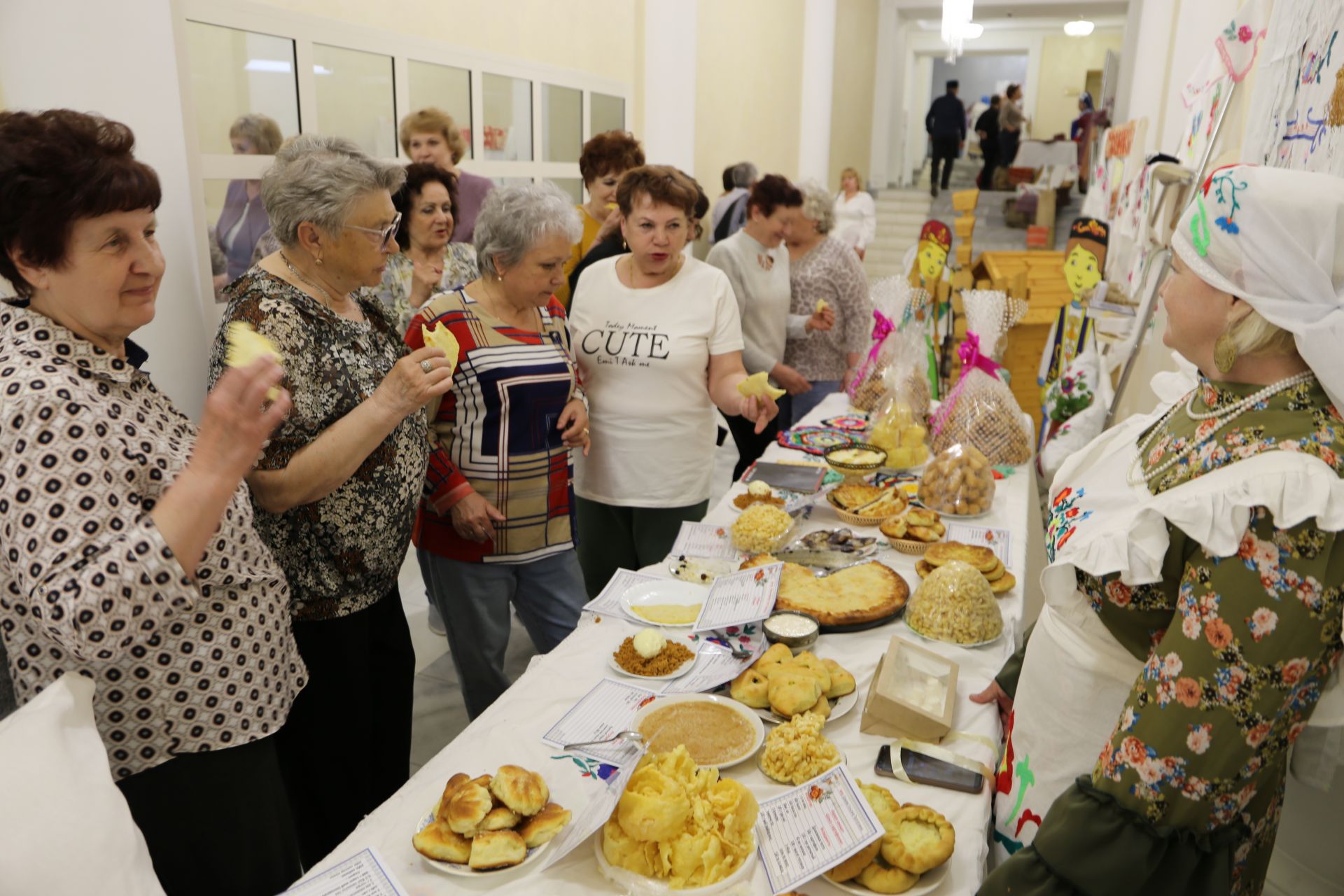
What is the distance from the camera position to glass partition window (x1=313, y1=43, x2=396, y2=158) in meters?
3.49

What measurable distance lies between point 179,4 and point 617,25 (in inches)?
175

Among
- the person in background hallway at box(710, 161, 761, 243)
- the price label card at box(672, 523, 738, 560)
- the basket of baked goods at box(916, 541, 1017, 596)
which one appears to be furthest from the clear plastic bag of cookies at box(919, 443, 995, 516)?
the person in background hallway at box(710, 161, 761, 243)

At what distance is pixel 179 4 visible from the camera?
2537 mm

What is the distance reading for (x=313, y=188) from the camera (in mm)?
1679

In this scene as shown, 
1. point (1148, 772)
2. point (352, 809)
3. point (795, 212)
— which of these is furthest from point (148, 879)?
point (795, 212)

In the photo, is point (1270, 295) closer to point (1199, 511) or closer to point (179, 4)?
point (1199, 511)

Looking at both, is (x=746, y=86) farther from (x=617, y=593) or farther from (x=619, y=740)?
(x=619, y=740)

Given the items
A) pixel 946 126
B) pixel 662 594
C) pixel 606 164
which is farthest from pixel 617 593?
pixel 946 126

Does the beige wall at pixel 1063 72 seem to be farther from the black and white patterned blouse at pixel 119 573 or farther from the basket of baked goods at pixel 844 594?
the black and white patterned blouse at pixel 119 573

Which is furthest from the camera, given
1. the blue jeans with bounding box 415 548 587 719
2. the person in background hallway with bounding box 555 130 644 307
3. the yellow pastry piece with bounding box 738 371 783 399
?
the person in background hallway with bounding box 555 130 644 307

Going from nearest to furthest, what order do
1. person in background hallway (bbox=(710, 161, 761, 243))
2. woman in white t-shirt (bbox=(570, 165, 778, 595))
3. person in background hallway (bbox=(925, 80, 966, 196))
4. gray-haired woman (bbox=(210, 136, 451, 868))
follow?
gray-haired woman (bbox=(210, 136, 451, 868)), woman in white t-shirt (bbox=(570, 165, 778, 595)), person in background hallway (bbox=(710, 161, 761, 243)), person in background hallway (bbox=(925, 80, 966, 196))

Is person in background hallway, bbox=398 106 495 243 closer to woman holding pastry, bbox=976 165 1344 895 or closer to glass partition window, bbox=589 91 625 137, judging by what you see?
glass partition window, bbox=589 91 625 137

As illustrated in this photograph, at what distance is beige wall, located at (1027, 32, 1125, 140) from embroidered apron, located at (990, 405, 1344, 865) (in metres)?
19.8

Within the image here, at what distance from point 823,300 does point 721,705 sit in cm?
269
